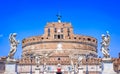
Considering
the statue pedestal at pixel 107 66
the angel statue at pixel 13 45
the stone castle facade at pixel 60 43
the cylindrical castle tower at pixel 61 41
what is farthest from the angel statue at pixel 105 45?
the cylindrical castle tower at pixel 61 41

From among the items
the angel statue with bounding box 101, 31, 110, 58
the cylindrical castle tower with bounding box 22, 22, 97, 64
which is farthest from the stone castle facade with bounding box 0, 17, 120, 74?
the angel statue with bounding box 101, 31, 110, 58

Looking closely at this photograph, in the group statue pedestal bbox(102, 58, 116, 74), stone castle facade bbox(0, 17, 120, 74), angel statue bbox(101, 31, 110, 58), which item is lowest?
statue pedestal bbox(102, 58, 116, 74)

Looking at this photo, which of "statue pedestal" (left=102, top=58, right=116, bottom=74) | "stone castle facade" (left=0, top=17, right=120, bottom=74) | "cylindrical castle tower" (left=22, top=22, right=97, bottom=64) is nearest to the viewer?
"statue pedestal" (left=102, top=58, right=116, bottom=74)

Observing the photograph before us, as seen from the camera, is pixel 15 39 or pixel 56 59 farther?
pixel 56 59

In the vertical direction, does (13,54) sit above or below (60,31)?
below

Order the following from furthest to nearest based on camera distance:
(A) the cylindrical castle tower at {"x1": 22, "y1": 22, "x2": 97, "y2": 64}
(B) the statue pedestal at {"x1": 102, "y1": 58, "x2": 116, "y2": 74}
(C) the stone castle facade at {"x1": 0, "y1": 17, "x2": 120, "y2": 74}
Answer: (A) the cylindrical castle tower at {"x1": 22, "y1": 22, "x2": 97, "y2": 64} < (C) the stone castle facade at {"x1": 0, "y1": 17, "x2": 120, "y2": 74} < (B) the statue pedestal at {"x1": 102, "y1": 58, "x2": 116, "y2": 74}

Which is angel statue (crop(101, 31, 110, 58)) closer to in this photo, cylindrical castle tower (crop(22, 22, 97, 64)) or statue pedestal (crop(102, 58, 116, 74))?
statue pedestal (crop(102, 58, 116, 74))

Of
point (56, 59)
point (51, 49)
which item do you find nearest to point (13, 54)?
point (56, 59)

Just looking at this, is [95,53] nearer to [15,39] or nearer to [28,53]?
[28,53]

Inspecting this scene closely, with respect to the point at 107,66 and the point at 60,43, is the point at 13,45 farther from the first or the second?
the point at 60,43

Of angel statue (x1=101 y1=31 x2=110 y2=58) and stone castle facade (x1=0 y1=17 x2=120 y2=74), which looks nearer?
angel statue (x1=101 y1=31 x2=110 y2=58)

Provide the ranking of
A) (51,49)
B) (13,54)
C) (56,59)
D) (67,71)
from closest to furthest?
(13,54), (67,71), (56,59), (51,49)

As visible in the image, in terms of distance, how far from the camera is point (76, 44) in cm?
12488

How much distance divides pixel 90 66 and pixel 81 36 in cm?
2219
